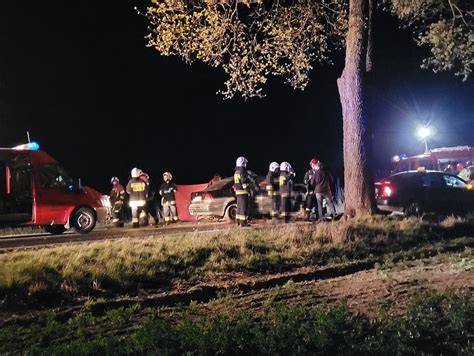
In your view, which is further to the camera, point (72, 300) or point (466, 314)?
point (72, 300)

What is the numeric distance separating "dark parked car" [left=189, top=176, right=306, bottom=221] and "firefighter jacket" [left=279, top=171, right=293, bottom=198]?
807 mm

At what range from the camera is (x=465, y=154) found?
30.2m

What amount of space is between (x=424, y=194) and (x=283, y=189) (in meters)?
4.80

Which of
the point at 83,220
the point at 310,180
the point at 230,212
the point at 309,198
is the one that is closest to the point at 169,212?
the point at 230,212

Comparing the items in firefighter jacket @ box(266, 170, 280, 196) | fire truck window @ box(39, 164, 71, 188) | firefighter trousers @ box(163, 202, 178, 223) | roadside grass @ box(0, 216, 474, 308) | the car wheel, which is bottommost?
roadside grass @ box(0, 216, 474, 308)

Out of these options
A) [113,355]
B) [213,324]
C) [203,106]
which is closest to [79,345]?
[113,355]

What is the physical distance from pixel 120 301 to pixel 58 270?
4.85ft

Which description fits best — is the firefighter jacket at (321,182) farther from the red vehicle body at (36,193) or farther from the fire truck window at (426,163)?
the fire truck window at (426,163)

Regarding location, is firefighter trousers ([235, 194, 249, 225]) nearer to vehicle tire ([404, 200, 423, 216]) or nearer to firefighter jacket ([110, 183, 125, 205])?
firefighter jacket ([110, 183, 125, 205])

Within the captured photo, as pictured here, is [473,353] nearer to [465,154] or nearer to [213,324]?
[213,324]

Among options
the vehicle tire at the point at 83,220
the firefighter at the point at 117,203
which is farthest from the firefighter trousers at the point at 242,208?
the firefighter at the point at 117,203

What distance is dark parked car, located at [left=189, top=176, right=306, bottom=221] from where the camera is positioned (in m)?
18.6

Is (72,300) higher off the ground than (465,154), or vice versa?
(465,154)

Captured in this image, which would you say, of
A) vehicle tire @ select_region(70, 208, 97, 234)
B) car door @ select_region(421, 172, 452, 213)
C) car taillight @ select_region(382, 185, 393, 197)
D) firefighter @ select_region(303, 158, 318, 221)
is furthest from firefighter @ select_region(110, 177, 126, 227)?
car door @ select_region(421, 172, 452, 213)
